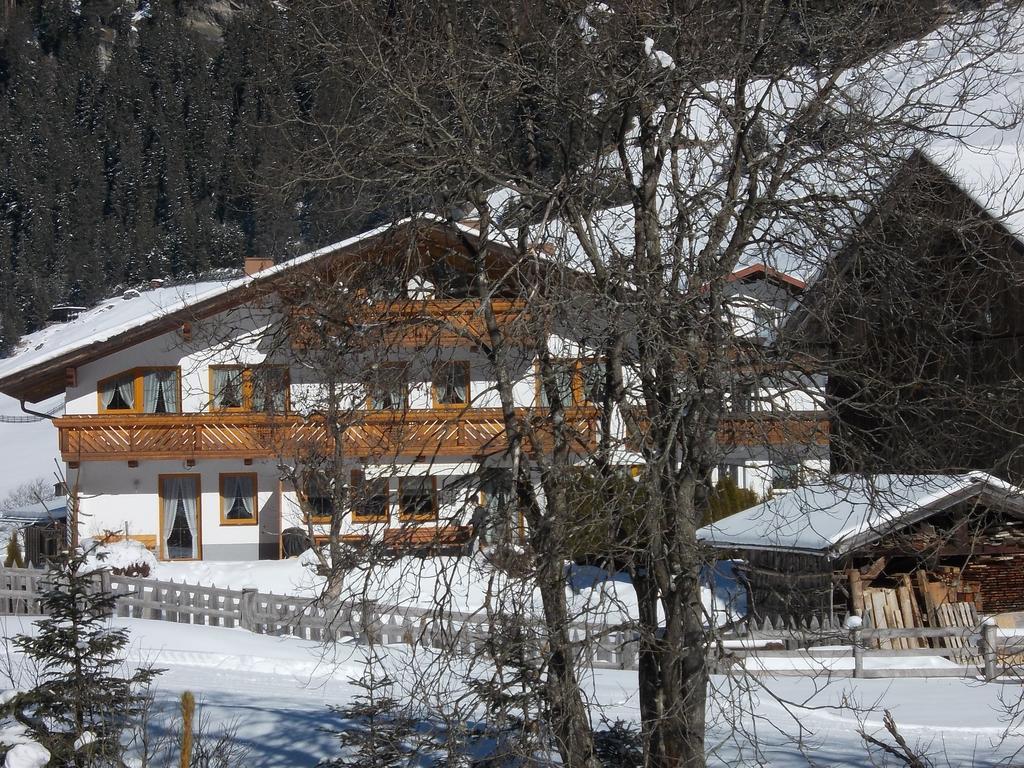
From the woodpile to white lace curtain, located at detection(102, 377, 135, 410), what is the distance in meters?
18.2

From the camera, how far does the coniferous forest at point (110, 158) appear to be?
96.5 m

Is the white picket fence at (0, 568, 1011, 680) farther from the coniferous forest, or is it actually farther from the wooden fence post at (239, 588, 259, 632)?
the coniferous forest

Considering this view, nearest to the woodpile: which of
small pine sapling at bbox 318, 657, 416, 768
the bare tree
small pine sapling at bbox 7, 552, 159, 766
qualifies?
the bare tree

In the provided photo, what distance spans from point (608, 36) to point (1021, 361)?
15.3m

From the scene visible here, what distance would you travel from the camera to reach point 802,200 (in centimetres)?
770

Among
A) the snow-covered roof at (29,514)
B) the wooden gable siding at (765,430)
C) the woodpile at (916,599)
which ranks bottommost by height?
the woodpile at (916,599)

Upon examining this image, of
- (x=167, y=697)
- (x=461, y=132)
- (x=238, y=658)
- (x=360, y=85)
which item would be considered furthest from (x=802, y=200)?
(x=238, y=658)

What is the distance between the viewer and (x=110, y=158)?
118750mm

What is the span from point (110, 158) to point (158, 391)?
97.5 m

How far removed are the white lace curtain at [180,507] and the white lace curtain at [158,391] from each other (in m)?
1.86

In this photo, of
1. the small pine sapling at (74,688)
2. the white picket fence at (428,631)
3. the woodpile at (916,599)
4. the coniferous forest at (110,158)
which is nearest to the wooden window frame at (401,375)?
the small pine sapling at (74,688)

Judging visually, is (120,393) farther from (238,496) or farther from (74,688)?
(74,688)

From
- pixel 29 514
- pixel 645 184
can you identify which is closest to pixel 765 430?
pixel 645 184

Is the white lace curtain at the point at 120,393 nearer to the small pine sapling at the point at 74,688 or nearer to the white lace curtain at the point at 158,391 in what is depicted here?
the white lace curtain at the point at 158,391
